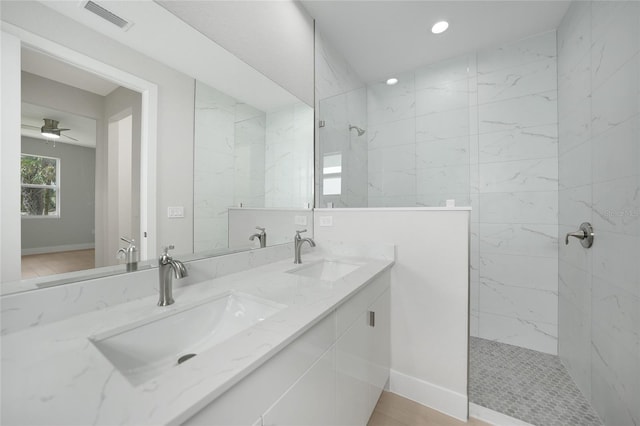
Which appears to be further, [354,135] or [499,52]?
[354,135]

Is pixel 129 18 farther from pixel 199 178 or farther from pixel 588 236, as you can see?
pixel 588 236

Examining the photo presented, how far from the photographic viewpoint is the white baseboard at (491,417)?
133 centimetres

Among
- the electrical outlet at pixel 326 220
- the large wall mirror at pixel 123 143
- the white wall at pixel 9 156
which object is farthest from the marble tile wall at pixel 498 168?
the white wall at pixel 9 156

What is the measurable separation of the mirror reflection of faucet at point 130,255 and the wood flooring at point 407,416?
4.64 feet

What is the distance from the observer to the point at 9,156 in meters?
0.63

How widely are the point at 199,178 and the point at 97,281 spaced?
0.53 m

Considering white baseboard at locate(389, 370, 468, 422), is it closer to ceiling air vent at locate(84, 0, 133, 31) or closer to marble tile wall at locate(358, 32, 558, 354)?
marble tile wall at locate(358, 32, 558, 354)

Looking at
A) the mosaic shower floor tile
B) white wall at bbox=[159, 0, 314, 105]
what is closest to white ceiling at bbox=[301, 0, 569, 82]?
white wall at bbox=[159, 0, 314, 105]

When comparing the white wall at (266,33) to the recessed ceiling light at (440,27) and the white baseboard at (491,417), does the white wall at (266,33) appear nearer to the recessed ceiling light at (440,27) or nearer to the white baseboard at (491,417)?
the recessed ceiling light at (440,27)

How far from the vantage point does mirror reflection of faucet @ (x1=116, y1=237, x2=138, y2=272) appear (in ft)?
2.79

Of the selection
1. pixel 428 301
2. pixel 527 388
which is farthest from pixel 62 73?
pixel 527 388

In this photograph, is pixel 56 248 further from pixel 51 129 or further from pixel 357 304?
pixel 357 304

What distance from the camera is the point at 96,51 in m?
0.78

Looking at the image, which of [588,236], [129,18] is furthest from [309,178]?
[588,236]
